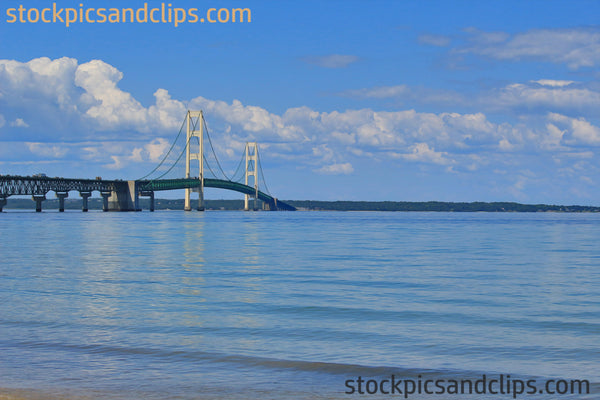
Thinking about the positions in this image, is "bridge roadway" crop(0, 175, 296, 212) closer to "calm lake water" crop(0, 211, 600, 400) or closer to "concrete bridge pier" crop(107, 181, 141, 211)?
"concrete bridge pier" crop(107, 181, 141, 211)

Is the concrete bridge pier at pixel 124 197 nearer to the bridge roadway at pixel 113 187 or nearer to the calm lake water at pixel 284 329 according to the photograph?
the bridge roadway at pixel 113 187

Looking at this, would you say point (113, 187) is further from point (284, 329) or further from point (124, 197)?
point (284, 329)

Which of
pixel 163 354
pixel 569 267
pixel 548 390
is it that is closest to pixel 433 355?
pixel 548 390

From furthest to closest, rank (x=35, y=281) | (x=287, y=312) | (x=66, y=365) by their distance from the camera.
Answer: (x=35, y=281) < (x=287, y=312) < (x=66, y=365)

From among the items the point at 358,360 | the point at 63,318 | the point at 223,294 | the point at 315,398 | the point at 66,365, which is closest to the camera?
the point at 315,398

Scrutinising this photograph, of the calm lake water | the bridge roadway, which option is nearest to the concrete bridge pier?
the bridge roadway

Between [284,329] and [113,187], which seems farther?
[113,187]

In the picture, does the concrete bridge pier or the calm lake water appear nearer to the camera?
the calm lake water

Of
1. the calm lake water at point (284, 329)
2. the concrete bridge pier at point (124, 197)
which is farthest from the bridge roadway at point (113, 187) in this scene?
the calm lake water at point (284, 329)

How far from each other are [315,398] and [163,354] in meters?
3.65

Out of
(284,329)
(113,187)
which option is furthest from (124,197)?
(284,329)

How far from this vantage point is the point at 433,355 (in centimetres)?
1186

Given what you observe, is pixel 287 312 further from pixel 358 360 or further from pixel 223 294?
pixel 358 360

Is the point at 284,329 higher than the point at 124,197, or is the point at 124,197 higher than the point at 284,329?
the point at 124,197
